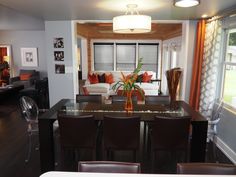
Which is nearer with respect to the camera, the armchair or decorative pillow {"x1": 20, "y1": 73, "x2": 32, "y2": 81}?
the armchair

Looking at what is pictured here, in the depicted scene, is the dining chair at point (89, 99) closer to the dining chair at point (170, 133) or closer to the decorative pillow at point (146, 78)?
the dining chair at point (170, 133)

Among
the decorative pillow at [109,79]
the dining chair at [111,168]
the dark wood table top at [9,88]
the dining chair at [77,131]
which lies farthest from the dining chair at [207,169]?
the decorative pillow at [109,79]

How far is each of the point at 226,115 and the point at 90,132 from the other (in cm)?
228

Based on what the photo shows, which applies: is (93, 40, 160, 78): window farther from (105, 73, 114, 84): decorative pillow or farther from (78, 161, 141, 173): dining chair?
Result: (78, 161, 141, 173): dining chair

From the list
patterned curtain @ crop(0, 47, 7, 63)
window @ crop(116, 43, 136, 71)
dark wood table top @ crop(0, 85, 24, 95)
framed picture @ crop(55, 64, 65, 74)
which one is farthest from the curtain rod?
patterned curtain @ crop(0, 47, 7, 63)

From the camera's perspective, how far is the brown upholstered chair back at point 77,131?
7.90 ft

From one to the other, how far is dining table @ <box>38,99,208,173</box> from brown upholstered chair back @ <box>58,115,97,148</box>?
173mm

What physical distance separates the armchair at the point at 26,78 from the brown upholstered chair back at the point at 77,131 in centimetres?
569

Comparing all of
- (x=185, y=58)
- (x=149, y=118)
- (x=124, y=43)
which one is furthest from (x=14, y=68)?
(x=149, y=118)

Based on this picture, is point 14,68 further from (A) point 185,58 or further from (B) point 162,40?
(A) point 185,58

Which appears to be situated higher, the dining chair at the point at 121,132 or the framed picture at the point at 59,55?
the framed picture at the point at 59,55

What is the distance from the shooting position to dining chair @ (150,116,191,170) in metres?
2.36

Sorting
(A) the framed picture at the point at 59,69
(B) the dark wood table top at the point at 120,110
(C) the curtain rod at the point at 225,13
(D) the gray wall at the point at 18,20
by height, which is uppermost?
(D) the gray wall at the point at 18,20

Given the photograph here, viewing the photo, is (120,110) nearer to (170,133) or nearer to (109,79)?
(170,133)
